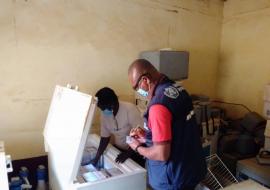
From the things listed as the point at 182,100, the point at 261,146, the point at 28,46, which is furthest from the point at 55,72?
the point at 261,146

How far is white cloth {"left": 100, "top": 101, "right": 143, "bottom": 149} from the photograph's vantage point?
2.18 m

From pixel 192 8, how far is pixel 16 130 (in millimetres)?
2808

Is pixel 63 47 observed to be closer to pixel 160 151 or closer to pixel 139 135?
A: pixel 139 135

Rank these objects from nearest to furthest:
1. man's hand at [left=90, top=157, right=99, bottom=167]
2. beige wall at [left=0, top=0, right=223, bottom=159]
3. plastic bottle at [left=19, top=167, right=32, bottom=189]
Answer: man's hand at [left=90, top=157, right=99, bottom=167] < plastic bottle at [left=19, top=167, right=32, bottom=189] < beige wall at [left=0, top=0, right=223, bottom=159]

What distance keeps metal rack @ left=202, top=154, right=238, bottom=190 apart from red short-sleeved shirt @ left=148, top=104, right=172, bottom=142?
72 centimetres

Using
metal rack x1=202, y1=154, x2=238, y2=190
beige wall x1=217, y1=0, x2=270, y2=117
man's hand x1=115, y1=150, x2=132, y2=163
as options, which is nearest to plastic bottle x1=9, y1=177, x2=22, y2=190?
man's hand x1=115, y1=150, x2=132, y2=163

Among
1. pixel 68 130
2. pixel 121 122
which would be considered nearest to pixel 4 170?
pixel 68 130

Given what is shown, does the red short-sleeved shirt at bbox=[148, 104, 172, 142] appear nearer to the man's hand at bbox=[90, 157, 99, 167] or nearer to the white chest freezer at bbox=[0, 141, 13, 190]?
the man's hand at bbox=[90, 157, 99, 167]

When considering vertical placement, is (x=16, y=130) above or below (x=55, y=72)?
below

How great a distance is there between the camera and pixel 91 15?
2.63m

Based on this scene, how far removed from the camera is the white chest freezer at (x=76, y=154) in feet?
4.65

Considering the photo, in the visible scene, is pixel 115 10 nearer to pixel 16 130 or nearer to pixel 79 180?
pixel 16 130

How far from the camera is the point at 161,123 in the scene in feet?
4.17

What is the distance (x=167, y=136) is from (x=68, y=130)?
0.73 meters
